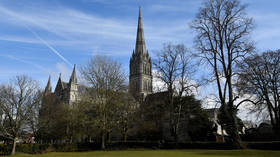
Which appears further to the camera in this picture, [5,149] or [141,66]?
[141,66]

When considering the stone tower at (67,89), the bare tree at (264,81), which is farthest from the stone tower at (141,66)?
the bare tree at (264,81)

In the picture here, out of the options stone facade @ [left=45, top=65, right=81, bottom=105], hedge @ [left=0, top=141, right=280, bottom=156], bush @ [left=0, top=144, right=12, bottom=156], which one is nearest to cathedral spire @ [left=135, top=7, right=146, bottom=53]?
stone facade @ [left=45, top=65, right=81, bottom=105]

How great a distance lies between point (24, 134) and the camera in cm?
3142

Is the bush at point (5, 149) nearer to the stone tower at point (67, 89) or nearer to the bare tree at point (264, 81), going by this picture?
the bare tree at point (264, 81)

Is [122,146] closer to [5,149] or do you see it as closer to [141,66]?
[5,149]

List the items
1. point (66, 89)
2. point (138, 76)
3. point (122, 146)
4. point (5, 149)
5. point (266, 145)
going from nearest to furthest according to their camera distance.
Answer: point (266, 145) → point (5, 149) → point (122, 146) → point (66, 89) → point (138, 76)

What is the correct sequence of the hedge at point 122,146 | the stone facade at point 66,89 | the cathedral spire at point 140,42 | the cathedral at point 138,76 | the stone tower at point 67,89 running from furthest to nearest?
the cathedral spire at point 140,42
the cathedral at point 138,76
the stone tower at point 67,89
the stone facade at point 66,89
the hedge at point 122,146

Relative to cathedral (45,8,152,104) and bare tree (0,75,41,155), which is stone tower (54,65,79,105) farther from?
bare tree (0,75,41,155)

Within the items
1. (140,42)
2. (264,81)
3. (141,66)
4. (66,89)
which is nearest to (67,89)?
(66,89)

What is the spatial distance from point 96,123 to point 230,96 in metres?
17.2

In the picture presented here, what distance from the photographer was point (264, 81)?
28266mm

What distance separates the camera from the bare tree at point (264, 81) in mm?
26422

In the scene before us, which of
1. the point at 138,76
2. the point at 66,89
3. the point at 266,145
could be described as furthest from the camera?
the point at 138,76

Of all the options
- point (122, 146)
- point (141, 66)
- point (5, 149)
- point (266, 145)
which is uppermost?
point (141, 66)
